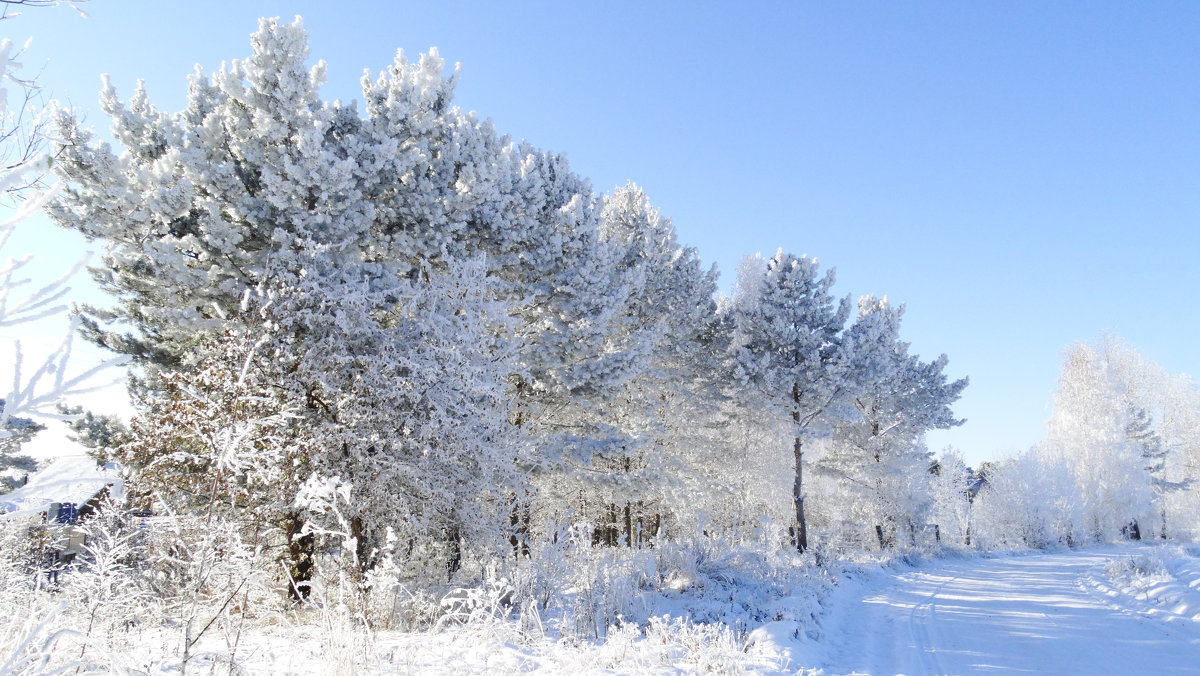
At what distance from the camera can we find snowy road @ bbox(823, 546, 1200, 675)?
7426 mm

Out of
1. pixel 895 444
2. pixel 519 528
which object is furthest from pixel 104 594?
pixel 895 444

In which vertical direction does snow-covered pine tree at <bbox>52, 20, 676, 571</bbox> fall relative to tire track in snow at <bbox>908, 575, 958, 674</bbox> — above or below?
above

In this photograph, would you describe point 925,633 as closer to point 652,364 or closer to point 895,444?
point 652,364

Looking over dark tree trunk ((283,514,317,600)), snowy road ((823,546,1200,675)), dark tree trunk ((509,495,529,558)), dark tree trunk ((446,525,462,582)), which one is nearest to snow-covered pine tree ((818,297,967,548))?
snowy road ((823,546,1200,675))

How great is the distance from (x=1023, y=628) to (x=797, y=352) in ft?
38.4

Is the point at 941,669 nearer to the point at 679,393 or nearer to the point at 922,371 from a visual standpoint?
the point at 679,393

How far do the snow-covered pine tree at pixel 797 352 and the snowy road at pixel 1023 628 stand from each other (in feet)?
20.6

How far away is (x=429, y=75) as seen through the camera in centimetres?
1230

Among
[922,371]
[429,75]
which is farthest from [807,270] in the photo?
[429,75]

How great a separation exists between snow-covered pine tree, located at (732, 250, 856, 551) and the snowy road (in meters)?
6.29

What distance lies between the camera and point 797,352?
66.7 ft

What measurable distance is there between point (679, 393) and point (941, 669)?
560 inches

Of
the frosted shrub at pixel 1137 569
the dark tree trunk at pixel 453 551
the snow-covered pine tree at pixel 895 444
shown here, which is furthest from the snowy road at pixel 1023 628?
the snow-covered pine tree at pixel 895 444

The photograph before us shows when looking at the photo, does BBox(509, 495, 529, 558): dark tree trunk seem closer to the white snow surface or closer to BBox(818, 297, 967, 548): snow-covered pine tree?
the white snow surface
